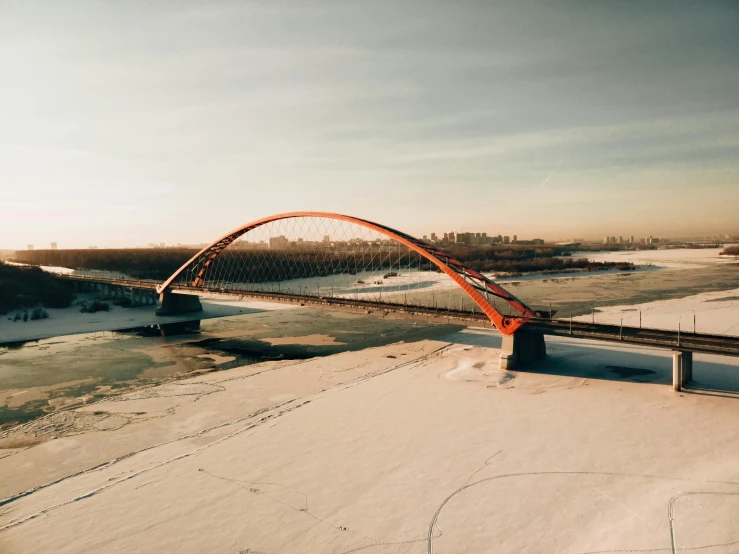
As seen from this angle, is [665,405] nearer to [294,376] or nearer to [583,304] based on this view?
[294,376]

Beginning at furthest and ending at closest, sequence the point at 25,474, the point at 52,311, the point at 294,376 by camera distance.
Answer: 1. the point at 52,311
2. the point at 294,376
3. the point at 25,474

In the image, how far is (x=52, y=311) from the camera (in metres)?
52.2

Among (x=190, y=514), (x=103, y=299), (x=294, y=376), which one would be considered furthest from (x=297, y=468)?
(x=103, y=299)

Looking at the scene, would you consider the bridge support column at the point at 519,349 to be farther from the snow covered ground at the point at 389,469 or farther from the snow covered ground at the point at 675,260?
the snow covered ground at the point at 675,260

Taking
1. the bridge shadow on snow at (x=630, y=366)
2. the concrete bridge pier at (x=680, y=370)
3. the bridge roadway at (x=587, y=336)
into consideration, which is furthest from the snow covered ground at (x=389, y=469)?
the bridge roadway at (x=587, y=336)

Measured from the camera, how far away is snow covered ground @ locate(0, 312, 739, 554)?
1009 centimetres

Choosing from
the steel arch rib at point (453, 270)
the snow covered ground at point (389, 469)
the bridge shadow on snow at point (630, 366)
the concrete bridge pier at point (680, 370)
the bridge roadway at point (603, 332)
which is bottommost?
the snow covered ground at point (389, 469)

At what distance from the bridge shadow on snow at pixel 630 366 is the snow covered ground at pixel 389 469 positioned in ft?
0.86

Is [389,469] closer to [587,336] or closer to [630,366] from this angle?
[587,336]

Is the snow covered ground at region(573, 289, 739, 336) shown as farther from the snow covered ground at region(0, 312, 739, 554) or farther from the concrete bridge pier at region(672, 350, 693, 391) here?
the snow covered ground at region(0, 312, 739, 554)

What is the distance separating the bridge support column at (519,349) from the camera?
939 inches

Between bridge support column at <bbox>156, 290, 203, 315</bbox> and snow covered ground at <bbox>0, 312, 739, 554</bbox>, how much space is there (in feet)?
102

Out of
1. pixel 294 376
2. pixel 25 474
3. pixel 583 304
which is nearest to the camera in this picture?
pixel 25 474

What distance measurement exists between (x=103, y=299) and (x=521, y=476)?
61.2 m
